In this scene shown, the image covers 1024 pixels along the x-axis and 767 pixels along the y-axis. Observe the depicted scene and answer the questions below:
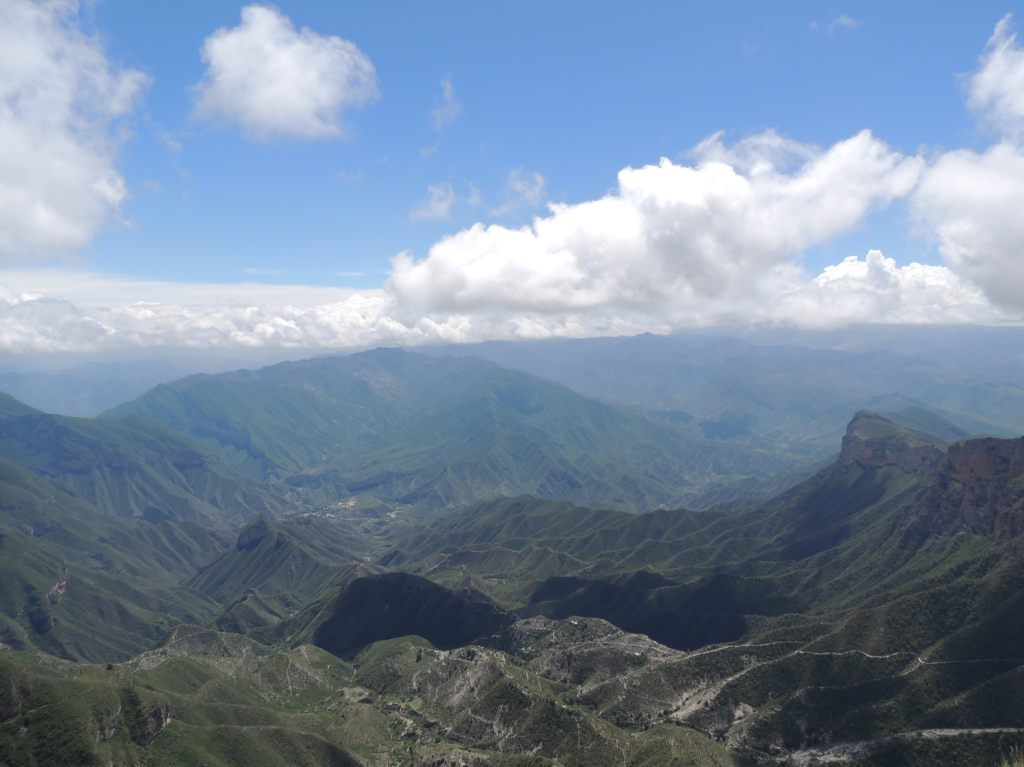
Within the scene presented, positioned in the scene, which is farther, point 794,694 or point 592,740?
point 794,694

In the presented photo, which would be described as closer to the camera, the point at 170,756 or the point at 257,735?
the point at 170,756

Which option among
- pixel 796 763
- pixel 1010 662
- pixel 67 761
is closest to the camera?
pixel 67 761

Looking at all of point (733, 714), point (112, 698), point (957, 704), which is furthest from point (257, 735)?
point (957, 704)

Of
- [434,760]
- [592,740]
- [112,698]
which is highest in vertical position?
[112,698]

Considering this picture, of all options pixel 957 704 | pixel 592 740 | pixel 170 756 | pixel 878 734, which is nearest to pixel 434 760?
pixel 592 740

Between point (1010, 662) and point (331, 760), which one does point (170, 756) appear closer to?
point (331, 760)

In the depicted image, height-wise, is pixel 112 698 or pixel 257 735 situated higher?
pixel 112 698

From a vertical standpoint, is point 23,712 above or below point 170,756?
above

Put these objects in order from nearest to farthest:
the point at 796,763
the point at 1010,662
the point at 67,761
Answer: the point at 67,761 → the point at 796,763 → the point at 1010,662

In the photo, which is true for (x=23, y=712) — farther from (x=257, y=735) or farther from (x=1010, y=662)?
(x=1010, y=662)
